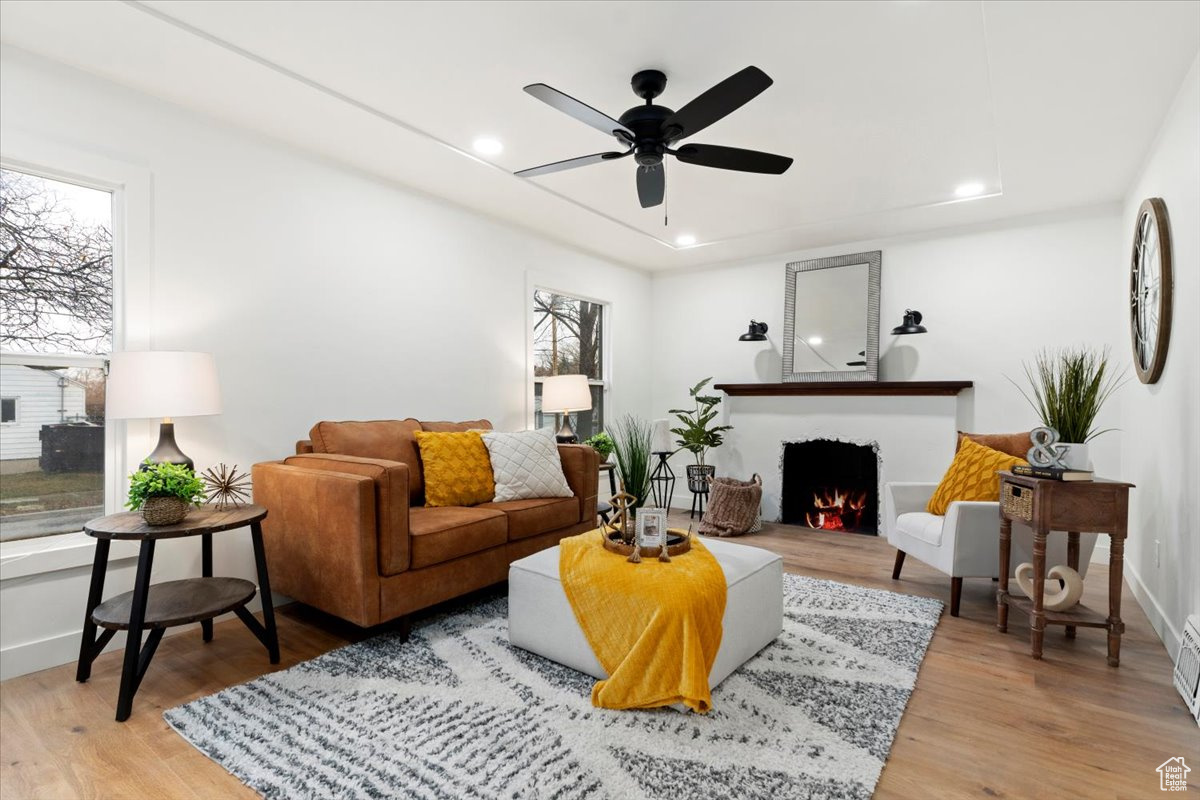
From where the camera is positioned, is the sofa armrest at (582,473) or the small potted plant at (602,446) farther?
the small potted plant at (602,446)

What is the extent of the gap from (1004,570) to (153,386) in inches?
147

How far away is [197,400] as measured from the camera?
7.89 ft

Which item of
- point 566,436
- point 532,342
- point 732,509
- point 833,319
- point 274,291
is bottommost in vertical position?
point 732,509

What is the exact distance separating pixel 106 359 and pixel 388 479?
1.35 metres

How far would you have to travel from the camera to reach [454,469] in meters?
3.18

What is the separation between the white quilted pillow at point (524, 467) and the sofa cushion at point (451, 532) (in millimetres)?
284

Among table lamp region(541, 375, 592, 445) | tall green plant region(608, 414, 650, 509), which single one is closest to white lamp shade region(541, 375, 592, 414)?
table lamp region(541, 375, 592, 445)

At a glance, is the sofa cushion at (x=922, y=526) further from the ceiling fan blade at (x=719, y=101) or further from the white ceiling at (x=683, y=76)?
the ceiling fan blade at (x=719, y=101)

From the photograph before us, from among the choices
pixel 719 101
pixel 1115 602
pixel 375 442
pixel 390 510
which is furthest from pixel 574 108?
pixel 1115 602

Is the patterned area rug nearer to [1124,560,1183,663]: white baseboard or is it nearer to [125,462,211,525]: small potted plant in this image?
[125,462,211,525]: small potted plant

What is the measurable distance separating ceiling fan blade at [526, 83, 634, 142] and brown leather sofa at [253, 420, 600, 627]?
60.9 inches

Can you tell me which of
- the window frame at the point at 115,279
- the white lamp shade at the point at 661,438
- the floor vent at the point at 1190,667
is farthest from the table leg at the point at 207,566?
the floor vent at the point at 1190,667

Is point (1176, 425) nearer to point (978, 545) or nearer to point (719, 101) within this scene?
point (978, 545)

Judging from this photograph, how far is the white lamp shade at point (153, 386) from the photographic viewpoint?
7.47 ft
